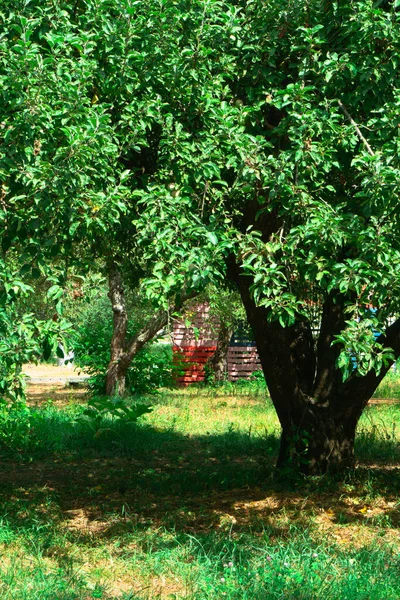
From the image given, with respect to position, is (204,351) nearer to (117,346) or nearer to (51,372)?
(117,346)

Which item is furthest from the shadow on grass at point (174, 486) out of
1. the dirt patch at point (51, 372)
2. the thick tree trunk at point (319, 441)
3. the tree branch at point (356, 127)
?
the dirt patch at point (51, 372)

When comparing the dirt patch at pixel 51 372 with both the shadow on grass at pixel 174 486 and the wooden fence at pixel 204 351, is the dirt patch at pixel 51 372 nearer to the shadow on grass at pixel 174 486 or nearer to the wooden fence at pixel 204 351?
the wooden fence at pixel 204 351

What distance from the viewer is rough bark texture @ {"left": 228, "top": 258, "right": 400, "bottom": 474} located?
24.8ft

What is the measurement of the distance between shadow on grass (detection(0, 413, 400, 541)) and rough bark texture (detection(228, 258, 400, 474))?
0.84 ft

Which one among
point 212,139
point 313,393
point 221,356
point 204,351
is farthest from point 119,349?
point 212,139

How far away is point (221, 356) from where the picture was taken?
2061 centimetres

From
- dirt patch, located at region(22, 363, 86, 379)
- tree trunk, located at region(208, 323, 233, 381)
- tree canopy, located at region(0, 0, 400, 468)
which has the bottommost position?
dirt patch, located at region(22, 363, 86, 379)

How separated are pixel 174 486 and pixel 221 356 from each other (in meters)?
12.6

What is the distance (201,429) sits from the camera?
1189cm

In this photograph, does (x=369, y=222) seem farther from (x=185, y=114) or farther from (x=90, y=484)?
(x=90, y=484)

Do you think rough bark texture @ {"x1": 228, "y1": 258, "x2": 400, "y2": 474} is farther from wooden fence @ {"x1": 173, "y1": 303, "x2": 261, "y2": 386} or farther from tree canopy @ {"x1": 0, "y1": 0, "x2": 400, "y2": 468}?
wooden fence @ {"x1": 173, "y1": 303, "x2": 261, "y2": 386}

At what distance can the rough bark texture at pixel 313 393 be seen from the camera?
756 cm

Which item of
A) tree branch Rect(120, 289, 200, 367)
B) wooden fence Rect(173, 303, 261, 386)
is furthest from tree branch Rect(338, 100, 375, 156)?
wooden fence Rect(173, 303, 261, 386)

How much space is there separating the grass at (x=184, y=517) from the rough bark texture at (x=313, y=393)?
0.26m
